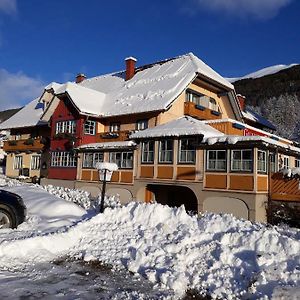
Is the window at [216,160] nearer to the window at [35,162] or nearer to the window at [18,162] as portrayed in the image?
the window at [35,162]

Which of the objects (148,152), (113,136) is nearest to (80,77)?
(113,136)

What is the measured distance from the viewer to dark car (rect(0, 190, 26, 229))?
465 inches

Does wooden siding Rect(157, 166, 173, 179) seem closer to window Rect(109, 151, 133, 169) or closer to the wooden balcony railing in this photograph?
window Rect(109, 151, 133, 169)

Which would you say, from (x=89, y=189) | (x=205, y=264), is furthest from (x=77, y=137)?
(x=205, y=264)

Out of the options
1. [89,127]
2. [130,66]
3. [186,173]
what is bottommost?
[186,173]

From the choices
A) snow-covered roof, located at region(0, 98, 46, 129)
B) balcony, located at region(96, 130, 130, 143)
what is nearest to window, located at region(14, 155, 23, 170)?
snow-covered roof, located at region(0, 98, 46, 129)

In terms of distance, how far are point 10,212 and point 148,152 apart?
1164 centimetres

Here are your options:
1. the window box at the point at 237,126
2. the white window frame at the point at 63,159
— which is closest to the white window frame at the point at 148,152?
the window box at the point at 237,126

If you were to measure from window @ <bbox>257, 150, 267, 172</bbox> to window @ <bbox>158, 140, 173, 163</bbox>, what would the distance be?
5157mm

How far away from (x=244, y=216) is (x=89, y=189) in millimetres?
12372

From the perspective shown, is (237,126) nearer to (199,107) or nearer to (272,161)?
(272,161)

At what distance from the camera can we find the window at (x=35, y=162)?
3591 cm

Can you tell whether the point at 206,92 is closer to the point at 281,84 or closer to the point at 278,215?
the point at 278,215

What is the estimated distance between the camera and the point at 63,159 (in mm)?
29859
